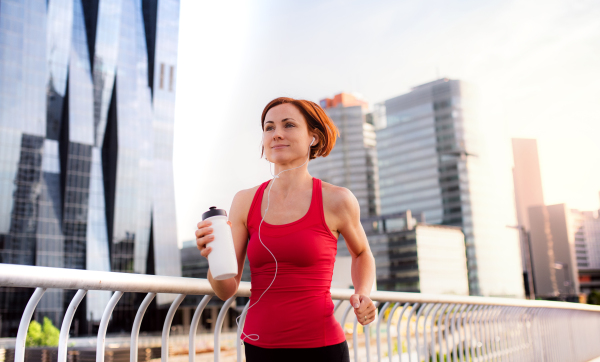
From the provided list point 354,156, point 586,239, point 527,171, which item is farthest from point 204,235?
point 527,171

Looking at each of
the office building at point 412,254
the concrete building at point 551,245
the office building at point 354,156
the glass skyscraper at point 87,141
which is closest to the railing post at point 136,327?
the glass skyscraper at point 87,141

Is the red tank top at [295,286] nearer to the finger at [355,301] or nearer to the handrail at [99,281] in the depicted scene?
the finger at [355,301]

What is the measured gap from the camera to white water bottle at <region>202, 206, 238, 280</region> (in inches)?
58.4

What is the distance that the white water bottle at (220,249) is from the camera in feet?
4.87

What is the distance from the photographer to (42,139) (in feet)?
166

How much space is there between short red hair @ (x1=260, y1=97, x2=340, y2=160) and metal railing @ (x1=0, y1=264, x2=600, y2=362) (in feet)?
2.30

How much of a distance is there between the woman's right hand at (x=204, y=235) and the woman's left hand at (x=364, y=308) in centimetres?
57

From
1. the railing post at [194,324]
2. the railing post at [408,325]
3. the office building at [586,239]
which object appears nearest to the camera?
the railing post at [194,324]

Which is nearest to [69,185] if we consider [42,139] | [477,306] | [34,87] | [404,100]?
[42,139]

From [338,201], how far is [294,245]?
0.93ft

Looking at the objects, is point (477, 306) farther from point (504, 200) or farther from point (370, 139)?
point (370, 139)

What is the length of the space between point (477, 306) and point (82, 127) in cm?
5592

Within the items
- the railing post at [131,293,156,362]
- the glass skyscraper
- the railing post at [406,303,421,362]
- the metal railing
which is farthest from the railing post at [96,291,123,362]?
the glass skyscraper

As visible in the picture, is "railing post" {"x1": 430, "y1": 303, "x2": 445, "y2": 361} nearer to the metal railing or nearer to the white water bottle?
the metal railing
